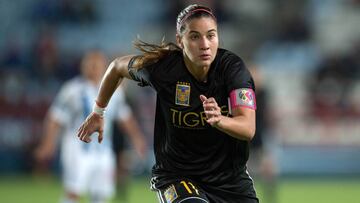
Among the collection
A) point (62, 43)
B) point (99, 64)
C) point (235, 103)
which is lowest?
point (235, 103)

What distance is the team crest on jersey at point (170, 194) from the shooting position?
6.27 meters

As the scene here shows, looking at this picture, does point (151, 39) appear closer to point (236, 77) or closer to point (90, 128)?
point (90, 128)

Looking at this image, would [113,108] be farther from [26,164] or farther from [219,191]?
[26,164]

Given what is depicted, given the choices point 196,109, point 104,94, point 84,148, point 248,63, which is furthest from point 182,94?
point 248,63

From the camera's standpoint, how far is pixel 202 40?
6.05 meters

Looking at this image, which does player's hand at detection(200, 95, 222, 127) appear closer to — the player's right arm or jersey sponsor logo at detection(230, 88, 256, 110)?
jersey sponsor logo at detection(230, 88, 256, 110)

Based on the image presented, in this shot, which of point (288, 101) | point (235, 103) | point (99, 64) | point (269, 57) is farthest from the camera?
point (269, 57)

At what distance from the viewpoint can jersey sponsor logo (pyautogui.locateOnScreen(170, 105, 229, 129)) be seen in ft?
20.5

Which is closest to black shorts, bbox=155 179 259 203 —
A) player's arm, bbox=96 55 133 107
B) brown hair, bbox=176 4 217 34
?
player's arm, bbox=96 55 133 107

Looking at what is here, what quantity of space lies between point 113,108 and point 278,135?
8316 mm

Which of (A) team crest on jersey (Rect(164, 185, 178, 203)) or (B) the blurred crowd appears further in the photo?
(B) the blurred crowd

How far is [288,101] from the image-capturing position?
20.5m

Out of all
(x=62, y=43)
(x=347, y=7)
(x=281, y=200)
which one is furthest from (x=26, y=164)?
(x=347, y=7)

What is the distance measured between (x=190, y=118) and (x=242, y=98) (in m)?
0.46
